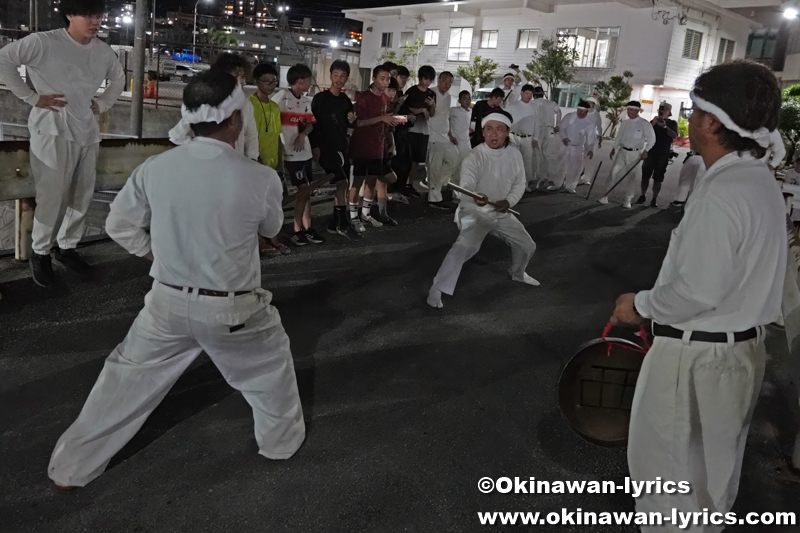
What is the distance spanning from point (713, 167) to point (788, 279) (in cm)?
160

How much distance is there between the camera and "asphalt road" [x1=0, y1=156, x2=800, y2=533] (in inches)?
120

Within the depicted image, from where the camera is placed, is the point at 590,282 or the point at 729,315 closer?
the point at 729,315

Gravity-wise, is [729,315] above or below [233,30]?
below

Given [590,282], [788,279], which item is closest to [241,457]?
[788,279]

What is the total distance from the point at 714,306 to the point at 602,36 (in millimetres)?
37447

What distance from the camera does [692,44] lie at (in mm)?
34656

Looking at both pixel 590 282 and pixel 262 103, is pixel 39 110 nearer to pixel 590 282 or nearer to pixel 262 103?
pixel 262 103

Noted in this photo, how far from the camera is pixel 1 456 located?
3279mm

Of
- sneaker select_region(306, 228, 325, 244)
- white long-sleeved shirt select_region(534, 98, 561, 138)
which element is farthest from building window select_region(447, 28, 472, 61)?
sneaker select_region(306, 228, 325, 244)

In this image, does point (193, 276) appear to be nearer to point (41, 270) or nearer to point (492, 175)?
point (41, 270)

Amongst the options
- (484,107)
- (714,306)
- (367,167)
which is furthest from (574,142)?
(714,306)

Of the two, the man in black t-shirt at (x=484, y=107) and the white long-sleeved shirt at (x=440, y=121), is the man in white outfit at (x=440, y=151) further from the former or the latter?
the man in black t-shirt at (x=484, y=107)

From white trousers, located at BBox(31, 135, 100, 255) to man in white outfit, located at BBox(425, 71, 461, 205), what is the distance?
6.07 m

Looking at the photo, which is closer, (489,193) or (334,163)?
(489,193)
